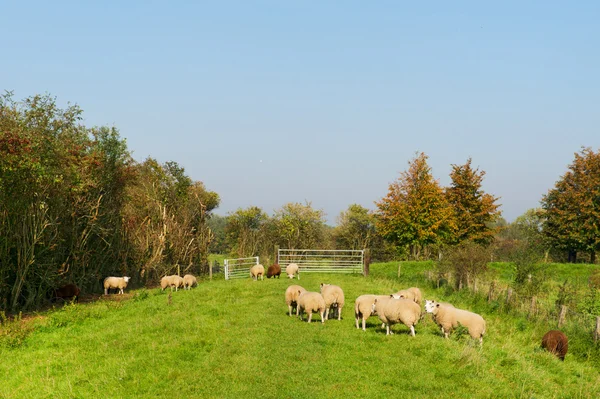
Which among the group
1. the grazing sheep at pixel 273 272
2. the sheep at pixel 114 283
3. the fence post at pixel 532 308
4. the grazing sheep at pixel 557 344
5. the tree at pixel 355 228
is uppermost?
the tree at pixel 355 228

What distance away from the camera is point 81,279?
85.5 ft

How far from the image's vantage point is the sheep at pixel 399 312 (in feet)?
41.6

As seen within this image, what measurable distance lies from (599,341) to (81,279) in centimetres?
2628

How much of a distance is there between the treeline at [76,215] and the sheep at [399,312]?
51.8 ft

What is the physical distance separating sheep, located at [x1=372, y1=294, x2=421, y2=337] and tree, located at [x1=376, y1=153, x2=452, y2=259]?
31632 millimetres

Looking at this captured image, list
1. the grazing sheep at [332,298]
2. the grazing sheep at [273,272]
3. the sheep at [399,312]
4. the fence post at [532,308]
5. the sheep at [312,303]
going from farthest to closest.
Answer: the grazing sheep at [273,272] < the fence post at [532,308] < the grazing sheep at [332,298] < the sheep at [312,303] < the sheep at [399,312]

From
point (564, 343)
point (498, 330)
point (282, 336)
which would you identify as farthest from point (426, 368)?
point (498, 330)

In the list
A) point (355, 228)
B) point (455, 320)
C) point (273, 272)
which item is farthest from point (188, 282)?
point (355, 228)

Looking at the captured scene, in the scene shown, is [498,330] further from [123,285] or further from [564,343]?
[123,285]

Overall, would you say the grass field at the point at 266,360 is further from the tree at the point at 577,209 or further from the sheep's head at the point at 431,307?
the tree at the point at 577,209

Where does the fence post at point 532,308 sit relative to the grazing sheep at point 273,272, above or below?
below

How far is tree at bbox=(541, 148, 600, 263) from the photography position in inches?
1763

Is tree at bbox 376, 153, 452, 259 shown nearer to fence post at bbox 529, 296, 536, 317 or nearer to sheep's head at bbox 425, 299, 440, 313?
fence post at bbox 529, 296, 536, 317

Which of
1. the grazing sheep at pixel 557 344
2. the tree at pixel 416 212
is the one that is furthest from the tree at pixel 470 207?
the grazing sheep at pixel 557 344
